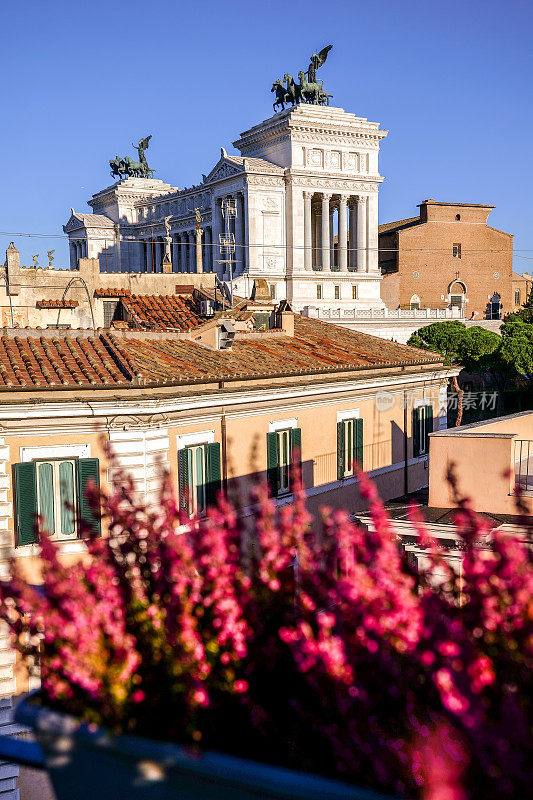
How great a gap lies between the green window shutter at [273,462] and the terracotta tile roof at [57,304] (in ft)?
33.2

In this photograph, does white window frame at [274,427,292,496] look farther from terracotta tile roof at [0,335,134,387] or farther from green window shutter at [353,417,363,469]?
terracotta tile roof at [0,335,134,387]

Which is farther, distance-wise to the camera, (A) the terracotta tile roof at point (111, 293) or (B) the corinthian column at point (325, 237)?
(B) the corinthian column at point (325, 237)

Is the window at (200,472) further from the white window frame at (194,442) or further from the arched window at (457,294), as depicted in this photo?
the arched window at (457,294)

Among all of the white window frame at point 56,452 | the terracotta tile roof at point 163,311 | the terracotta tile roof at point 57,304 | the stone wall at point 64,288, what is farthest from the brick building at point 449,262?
the white window frame at point 56,452

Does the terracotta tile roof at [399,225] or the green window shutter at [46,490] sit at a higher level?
the terracotta tile roof at [399,225]

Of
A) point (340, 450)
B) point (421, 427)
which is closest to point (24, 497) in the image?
point (340, 450)

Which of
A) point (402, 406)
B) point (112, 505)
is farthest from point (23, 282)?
point (112, 505)

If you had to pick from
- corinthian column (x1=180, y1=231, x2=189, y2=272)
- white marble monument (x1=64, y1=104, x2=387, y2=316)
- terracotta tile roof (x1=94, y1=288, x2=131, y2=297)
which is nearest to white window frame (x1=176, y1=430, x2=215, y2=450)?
terracotta tile roof (x1=94, y1=288, x2=131, y2=297)

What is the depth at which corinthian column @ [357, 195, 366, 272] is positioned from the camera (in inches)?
2485

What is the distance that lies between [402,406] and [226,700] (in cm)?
1512

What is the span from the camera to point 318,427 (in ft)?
48.5

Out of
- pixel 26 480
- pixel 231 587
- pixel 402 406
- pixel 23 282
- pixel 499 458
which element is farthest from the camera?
pixel 23 282

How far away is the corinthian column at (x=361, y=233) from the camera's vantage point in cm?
6312

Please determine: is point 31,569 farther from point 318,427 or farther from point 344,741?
point 344,741
